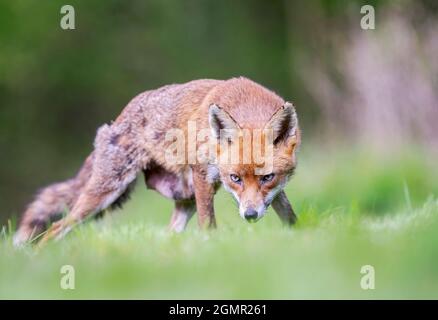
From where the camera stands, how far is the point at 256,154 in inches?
282

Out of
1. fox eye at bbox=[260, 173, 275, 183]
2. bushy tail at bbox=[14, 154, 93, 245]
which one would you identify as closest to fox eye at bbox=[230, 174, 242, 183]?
fox eye at bbox=[260, 173, 275, 183]

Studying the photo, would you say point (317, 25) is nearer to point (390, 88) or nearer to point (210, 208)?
point (390, 88)

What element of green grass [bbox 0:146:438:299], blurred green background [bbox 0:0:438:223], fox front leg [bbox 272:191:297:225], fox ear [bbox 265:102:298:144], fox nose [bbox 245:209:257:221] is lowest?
green grass [bbox 0:146:438:299]

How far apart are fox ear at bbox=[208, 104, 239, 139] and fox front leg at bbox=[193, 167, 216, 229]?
1.56 feet

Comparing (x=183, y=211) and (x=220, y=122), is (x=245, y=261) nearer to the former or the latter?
(x=220, y=122)

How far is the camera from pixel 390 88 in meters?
12.0

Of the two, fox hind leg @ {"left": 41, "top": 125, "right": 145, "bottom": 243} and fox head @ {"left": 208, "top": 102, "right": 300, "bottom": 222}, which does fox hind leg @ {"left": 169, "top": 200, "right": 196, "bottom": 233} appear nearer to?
fox hind leg @ {"left": 41, "top": 125, "right": 145, "bottom": 243}

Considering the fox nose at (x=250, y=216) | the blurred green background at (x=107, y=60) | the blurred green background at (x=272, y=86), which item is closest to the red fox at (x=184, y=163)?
the fox nose at (x=250, y=216)

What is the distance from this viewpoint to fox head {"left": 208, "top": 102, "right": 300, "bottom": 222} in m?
7.07

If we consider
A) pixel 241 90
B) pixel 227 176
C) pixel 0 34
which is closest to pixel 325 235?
pixel 227 176

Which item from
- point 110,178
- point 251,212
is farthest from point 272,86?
point 251,212

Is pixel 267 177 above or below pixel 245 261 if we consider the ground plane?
above

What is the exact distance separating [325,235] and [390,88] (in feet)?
20.1

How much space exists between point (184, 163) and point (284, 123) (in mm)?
1283
